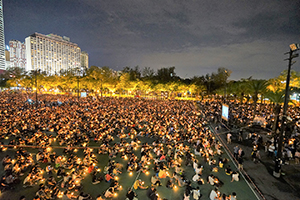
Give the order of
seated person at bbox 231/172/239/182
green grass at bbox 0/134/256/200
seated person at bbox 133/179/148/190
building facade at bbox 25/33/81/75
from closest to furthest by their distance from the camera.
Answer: green grass at bbox 0/134/256/200
seated person at bbox 133/179/148/190
seated person at bbox 231/172/239/182
building facade at bbox 25/33/81/75

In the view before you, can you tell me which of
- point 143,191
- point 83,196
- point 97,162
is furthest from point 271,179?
point 97,162

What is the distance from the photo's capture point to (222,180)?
8906 millimetres

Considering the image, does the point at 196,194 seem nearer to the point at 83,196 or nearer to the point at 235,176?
the point at 235,176

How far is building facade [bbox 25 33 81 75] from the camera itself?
160 meters

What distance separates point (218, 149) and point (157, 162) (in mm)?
5212

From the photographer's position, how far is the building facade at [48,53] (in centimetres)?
16011

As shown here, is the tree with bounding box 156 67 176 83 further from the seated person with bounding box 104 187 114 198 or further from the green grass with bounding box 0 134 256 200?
the seated person with bounding box 104 187 114 198

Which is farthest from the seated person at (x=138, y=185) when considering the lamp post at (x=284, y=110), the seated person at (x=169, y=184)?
the lamp post at (x=284, y=110)

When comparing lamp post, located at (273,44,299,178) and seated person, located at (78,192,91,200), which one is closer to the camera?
seated person, located at (78,192,91,200)

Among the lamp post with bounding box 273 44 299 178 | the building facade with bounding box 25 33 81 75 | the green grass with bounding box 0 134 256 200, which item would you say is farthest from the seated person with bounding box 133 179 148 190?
the building facade with bounding box 25 33 81 75

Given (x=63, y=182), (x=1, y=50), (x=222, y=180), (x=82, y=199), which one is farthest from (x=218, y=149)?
(x=1, y=50)

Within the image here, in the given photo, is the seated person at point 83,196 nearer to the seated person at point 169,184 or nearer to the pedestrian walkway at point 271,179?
the seated person at point 169,184

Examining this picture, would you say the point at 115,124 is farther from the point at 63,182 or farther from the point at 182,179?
the point at 182,179

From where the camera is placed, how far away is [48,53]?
566 feet
